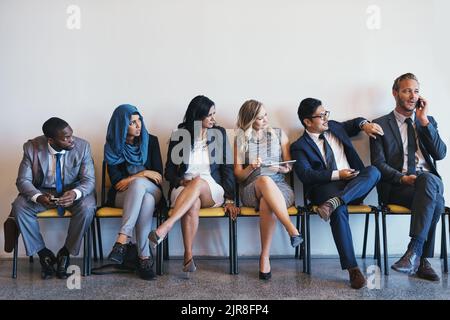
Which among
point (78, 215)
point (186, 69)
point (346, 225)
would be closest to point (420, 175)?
point (346, 225)

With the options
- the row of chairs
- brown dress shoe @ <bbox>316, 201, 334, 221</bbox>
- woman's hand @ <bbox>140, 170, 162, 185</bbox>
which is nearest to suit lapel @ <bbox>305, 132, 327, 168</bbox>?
the row of chairs

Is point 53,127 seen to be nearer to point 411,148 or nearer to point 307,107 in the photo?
point 307,107

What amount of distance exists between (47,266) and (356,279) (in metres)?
2.10

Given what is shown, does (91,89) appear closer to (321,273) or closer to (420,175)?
(321,273)

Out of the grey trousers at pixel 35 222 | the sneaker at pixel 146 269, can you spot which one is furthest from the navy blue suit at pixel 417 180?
the grey trousers at pixel 35 222

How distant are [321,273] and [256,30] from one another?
204 centimetres

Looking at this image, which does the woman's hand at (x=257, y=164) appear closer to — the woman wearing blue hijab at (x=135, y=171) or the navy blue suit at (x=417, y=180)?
the woman wearing blue hijab at (x=135, y=171)

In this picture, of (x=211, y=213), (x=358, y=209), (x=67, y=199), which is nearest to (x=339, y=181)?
(x=358, y=209)

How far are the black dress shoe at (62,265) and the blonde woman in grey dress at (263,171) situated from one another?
133cm

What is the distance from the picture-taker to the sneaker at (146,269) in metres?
2.87

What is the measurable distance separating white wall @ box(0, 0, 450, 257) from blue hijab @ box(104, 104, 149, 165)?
0.39 m

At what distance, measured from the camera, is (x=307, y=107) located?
3.29 metres

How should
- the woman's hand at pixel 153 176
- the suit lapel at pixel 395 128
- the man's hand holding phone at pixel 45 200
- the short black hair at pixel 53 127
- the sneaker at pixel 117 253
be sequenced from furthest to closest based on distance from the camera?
the suit lapel at pixel 395 128
the woman's hand at pixel 153 176
the short black hair at pixel 53 127
the man's hand holding phone at pixel 45 200
the sneaker at pixel 117 253

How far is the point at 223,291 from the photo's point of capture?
2623mm
